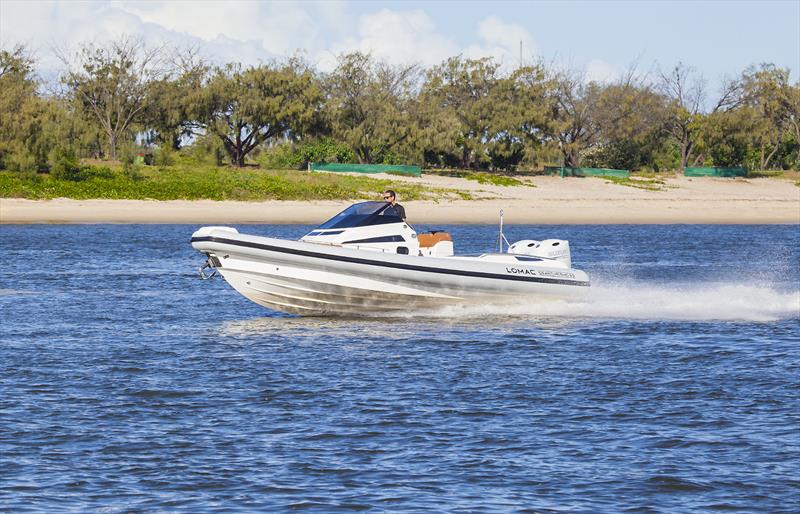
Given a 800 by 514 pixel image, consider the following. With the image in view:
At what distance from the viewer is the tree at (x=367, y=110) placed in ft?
257

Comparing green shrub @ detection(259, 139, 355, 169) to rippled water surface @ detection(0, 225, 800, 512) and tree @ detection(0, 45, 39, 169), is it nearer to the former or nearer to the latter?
tree @ detection(0, 45, 39, 169)

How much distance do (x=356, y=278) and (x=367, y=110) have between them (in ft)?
195

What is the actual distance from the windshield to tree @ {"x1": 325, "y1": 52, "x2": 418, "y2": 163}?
184 feet

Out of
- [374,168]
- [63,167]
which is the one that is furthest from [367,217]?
[374,168]

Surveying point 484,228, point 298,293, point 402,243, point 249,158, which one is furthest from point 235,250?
point 249,158

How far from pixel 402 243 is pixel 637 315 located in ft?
18.0

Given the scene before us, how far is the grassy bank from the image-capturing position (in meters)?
58.1

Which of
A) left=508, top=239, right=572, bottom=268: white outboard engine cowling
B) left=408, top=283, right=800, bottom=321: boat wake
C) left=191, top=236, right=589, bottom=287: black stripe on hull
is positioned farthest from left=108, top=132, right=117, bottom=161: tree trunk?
left=191, top=236, right=589, bottom=287: black stripe on hull

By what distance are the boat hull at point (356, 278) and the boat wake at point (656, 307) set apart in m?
0.28

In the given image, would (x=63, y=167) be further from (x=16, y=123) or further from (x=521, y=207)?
(x=521, y=207)

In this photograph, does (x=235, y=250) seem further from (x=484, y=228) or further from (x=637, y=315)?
(x=484, y=228)

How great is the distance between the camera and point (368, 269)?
70.4ft

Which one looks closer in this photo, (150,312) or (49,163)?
(150,312)

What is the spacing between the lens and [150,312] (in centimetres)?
2470
